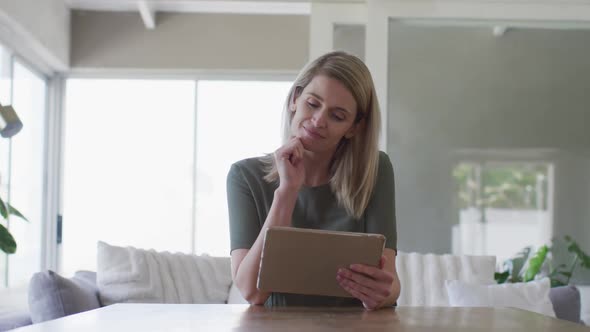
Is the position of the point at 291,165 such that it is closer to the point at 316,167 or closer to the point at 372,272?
the point at 316,167

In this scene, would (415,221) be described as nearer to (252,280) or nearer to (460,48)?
(460,48)

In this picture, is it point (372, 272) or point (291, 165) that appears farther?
point (291, 165)

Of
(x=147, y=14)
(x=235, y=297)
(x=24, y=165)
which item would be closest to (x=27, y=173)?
(x=24, y=165)

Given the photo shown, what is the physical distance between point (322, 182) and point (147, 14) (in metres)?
3.66

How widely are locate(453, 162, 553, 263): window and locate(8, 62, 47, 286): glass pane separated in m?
2.61

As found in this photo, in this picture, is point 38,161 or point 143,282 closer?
point 143,282

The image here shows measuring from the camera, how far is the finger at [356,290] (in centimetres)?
130

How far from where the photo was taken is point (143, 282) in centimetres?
293

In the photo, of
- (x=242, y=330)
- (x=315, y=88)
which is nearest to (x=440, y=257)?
(x=315, y=88)

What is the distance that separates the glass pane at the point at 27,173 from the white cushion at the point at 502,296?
2.59 meters

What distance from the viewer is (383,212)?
61.4 inches

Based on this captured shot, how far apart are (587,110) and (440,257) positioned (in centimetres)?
161

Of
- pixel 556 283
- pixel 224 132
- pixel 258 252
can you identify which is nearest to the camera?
pixel 258 252

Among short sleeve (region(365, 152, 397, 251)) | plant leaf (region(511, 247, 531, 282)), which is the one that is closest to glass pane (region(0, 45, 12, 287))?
plant leaf (region(511, 247, 531, 282))
